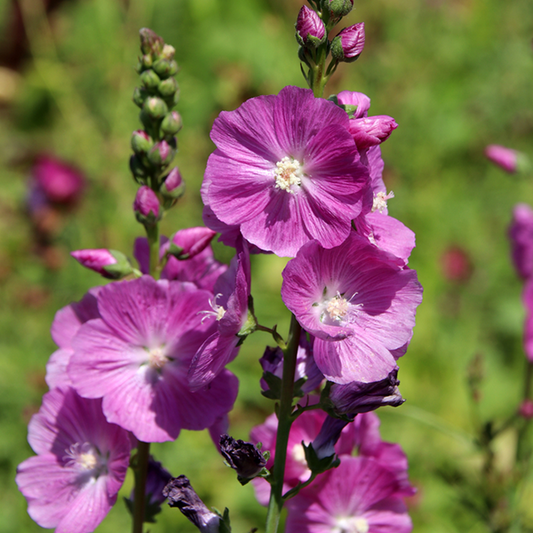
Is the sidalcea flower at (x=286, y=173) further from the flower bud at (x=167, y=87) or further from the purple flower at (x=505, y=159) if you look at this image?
the purple flower at (x=505, y=159)

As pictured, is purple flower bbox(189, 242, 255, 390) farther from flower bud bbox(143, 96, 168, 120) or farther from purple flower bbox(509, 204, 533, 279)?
purple flower bbox(509, 204, 533, 279)

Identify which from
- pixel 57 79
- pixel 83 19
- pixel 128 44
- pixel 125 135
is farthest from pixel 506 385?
pixel 83 19

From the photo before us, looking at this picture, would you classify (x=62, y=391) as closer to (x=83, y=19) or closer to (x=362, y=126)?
(x=362, y=126)

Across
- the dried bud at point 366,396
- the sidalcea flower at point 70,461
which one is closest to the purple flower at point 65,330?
the sidalcea flower at point 70,461

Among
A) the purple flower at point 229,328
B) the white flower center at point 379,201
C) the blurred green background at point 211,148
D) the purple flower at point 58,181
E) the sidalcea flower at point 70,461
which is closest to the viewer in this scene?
the purple flower at point 229,328

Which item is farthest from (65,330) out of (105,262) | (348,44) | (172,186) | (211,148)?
(211,148)

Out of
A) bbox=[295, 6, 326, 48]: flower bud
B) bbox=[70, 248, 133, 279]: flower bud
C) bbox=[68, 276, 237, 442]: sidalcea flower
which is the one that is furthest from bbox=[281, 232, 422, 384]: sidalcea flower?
bbox=[70, 248, 133, 279]: flower bud
